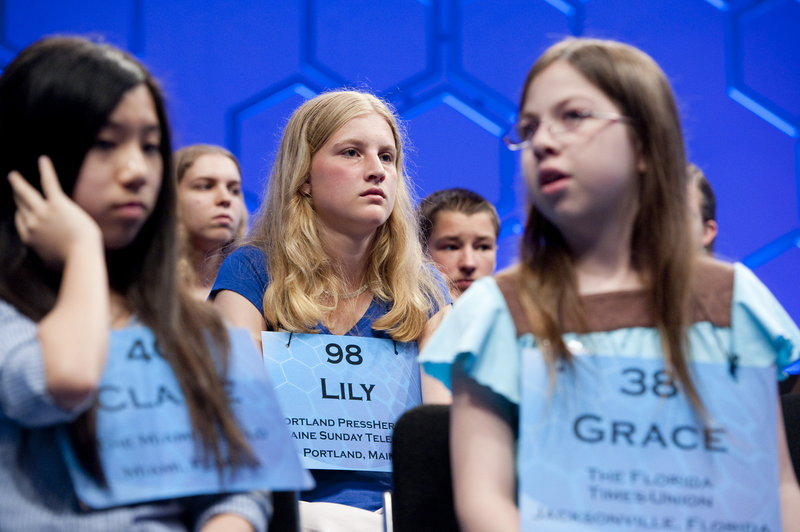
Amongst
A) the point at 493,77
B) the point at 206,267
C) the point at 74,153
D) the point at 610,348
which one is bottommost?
the point at 610,348

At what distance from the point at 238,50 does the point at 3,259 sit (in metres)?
2.66

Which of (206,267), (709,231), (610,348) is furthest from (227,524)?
(206,267)

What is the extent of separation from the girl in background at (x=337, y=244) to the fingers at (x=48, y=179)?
2.78ft

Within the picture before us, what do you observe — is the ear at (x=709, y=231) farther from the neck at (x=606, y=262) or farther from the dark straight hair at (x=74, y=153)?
the dark straight hair at (x=74, y=153)

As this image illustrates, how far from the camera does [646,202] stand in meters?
1.29

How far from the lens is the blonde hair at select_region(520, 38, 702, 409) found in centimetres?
123

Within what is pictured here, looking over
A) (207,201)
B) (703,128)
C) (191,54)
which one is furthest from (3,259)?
(703,128)

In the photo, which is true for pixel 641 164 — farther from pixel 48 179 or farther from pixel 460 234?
pixel 460 234

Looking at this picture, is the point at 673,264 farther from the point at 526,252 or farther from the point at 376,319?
the point at 376,319

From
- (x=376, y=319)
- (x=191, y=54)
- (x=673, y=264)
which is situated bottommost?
(x=673, y=264)

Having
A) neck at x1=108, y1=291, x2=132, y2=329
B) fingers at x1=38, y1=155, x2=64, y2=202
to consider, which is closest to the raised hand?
fingers at x1=38, y1=155, x2=64, y2=202

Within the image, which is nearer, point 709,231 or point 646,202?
point 646,202

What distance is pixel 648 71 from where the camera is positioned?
128 centimetres

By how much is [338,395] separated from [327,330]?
21 centimetres
